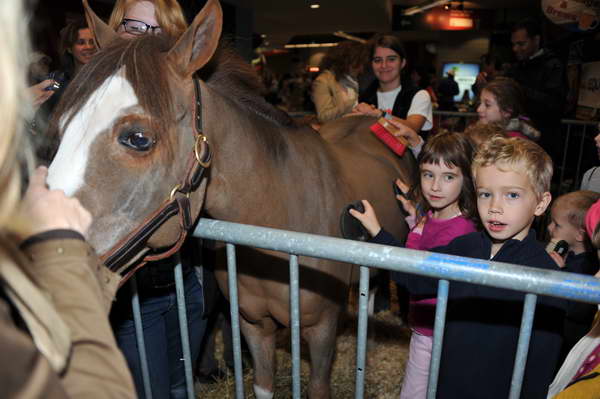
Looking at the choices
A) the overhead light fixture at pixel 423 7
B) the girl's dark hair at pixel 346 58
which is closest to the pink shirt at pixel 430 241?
the girl's dark hair at pixel 346 58

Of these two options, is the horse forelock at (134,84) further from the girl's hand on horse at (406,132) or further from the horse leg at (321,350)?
the girl's hand on horse at (406,132)

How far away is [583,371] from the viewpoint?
127cm

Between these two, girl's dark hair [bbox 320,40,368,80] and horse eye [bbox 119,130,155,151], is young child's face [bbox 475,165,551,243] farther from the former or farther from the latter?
girl's dark hair [bbox 320,40,368,80]

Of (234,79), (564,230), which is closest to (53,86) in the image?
(234,79)

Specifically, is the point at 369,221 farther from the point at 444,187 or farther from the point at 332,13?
the point at 332,13

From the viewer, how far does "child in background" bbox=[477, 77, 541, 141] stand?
10.5 ft

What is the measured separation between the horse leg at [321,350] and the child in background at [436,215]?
15.6 inches

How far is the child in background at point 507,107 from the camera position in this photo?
3203 mm

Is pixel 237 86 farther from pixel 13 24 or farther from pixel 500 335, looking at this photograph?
pixel 500 335

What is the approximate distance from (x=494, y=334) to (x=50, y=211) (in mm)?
1465

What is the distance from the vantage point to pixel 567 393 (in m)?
1.14

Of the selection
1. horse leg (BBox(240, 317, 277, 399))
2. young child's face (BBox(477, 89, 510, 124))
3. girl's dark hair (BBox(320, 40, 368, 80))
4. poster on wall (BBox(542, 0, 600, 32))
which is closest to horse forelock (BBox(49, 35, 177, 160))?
horse leg (BBox(240, 317, 277, 399))

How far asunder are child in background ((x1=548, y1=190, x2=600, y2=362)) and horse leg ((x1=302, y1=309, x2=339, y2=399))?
45.7 inches

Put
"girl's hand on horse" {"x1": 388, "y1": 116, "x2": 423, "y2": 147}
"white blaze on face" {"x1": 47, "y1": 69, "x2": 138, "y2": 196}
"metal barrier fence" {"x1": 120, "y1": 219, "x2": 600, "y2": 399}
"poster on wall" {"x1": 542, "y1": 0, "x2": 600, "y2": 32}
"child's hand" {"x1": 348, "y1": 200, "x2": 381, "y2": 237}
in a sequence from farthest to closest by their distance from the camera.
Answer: "poster on wall" {"x1": 542, "y1": 0, "x2": 600, "y2": 32} < "girl's hand on horse" {"x1": 388, "y1": 116, "x2": 423, "y2": 147} < "child's hand" {"x1": 348, "y1": 200, "x2": 381, "y2": 237} < "white blaze on face" {"x1": 47, "y1": 69, "x2": 138, "y2": 196} < "metal barrier fence" {"x1": 120, "y1": 219, "x2": 600, "y2": 399}
